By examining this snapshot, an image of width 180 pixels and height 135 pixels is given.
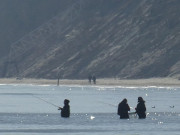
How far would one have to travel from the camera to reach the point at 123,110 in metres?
58.1

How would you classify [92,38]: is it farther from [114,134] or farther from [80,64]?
[114,134]

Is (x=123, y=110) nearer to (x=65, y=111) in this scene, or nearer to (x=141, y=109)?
(x=141, y=109)

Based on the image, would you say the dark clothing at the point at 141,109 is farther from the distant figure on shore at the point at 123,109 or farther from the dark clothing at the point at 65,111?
the dark clothing at the point at 65,111

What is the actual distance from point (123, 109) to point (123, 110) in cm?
8

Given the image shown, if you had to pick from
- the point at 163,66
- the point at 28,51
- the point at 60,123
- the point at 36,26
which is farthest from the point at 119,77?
the point at 60,123

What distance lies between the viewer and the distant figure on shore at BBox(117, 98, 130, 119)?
57344mm

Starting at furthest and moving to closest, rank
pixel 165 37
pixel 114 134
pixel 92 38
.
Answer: pixel 92 38 → pixel 165 37 → pixel 114 134

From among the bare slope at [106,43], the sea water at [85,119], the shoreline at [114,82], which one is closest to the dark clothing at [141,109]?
the sea water at [85,119]

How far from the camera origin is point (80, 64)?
138875 millimetres

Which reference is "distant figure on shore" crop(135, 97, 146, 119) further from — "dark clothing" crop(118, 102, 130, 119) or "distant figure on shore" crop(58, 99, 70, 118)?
"distant figure on shore" crop(58, 99, 70, 118)

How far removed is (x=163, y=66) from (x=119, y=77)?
6.43 meters

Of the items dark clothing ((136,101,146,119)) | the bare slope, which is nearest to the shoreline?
the bare slope

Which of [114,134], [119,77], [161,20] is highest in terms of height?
[161,20]

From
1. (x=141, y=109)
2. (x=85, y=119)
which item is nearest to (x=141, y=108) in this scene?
(x=141, y=109)
